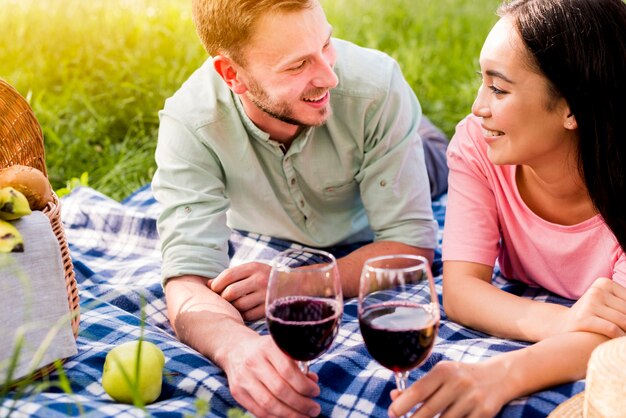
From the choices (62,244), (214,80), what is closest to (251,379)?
(62,244)

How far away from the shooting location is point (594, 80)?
2.51 m

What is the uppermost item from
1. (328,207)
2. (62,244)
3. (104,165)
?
(62,244)

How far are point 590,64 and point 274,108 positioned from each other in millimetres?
1032

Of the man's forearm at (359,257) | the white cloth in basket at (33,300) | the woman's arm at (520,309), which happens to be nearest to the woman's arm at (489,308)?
the woman's arm at (520,309)

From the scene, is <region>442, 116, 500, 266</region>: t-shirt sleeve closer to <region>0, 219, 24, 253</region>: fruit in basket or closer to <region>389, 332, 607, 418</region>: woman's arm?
<region>389, 332, 607, 418</region>: woman's arm

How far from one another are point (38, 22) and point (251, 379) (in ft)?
15.6

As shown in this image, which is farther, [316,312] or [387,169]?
[387,169]

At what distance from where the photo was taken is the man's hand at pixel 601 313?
239 centimetres

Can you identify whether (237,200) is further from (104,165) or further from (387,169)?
(104,165)

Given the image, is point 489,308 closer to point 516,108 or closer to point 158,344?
point 516,108

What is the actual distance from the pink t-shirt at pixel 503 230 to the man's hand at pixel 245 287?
0.62 m

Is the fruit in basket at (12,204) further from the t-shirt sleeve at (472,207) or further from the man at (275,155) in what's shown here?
the t-shirt sleeve at (472,207)

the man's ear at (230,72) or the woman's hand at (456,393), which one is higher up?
the man's ear at (230,72)

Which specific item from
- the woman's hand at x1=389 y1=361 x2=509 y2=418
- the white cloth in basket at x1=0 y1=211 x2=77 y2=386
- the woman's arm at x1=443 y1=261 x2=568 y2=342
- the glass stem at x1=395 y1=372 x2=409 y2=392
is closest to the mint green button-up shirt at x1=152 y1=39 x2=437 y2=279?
the woman's arm at x1=443 y1=261 x2=568 y2=342
